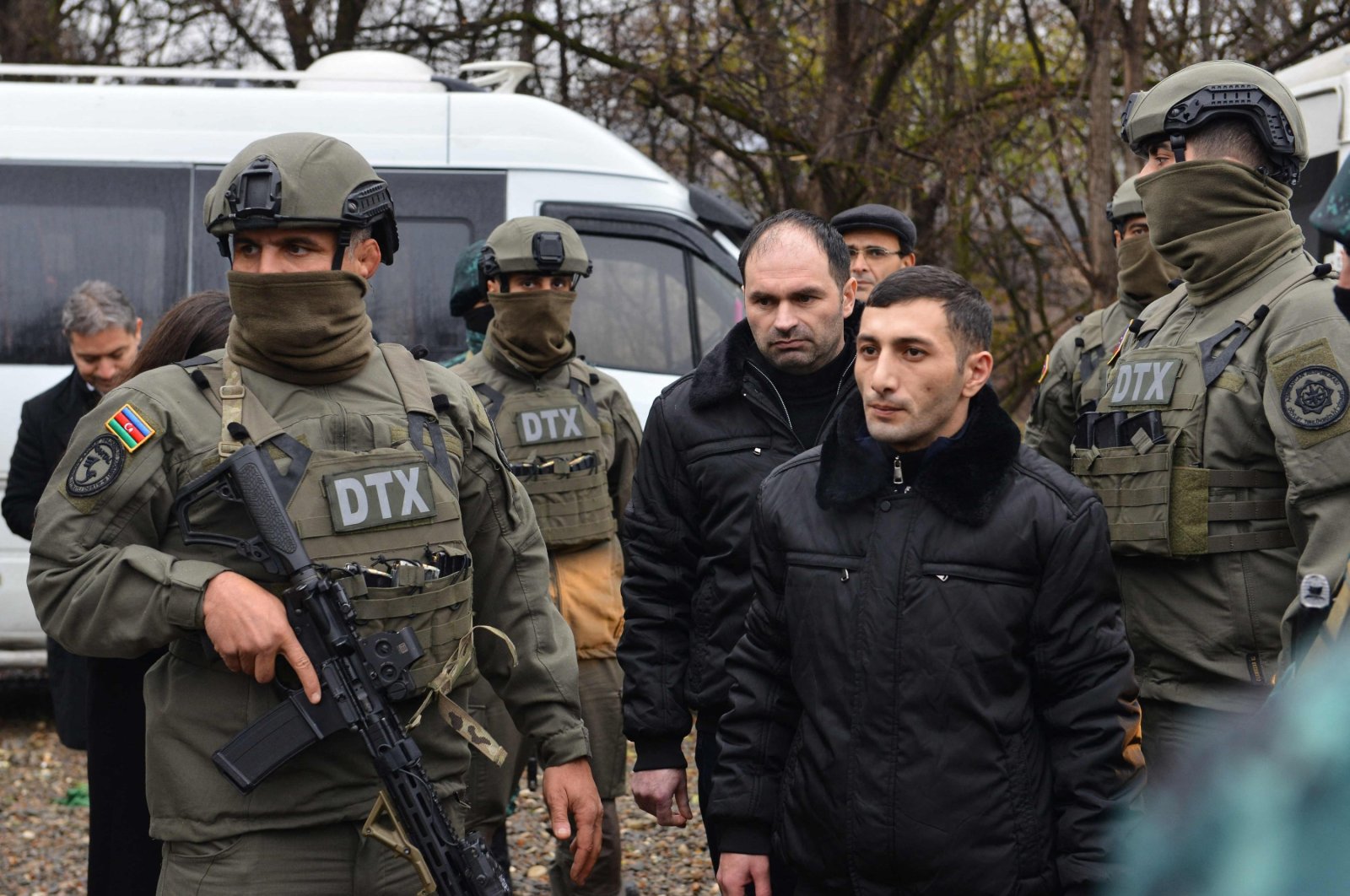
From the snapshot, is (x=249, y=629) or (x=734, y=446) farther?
(x=734, y=446)

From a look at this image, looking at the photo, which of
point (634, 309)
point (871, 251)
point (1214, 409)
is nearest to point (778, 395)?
point (1214, 409)

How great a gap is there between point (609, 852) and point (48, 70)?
210 inches

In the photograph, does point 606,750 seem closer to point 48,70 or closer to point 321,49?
point 48,70

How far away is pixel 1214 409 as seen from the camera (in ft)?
10.1

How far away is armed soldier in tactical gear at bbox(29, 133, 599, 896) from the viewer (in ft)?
8.21

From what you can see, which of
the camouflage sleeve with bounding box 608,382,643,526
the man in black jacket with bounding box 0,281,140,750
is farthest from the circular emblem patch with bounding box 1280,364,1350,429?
the man in black jacket with bounding box 0,281,140,750

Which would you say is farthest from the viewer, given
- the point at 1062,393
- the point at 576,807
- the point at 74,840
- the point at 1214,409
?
the point at 74,840

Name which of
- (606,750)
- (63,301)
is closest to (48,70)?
(63,301)

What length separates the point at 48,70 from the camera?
7.59 m

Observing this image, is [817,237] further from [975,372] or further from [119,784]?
[119,784]

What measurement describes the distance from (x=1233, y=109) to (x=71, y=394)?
13.9ft

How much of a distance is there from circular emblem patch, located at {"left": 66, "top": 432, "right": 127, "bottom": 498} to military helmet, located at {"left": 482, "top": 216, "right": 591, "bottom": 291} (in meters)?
2.37

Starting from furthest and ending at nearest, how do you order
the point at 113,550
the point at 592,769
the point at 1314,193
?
the point at 1314,193
the point at 592,769
the point at 113,550

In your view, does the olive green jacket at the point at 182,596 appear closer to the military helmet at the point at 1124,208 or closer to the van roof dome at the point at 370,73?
the military helmet at the point at 1124,208
